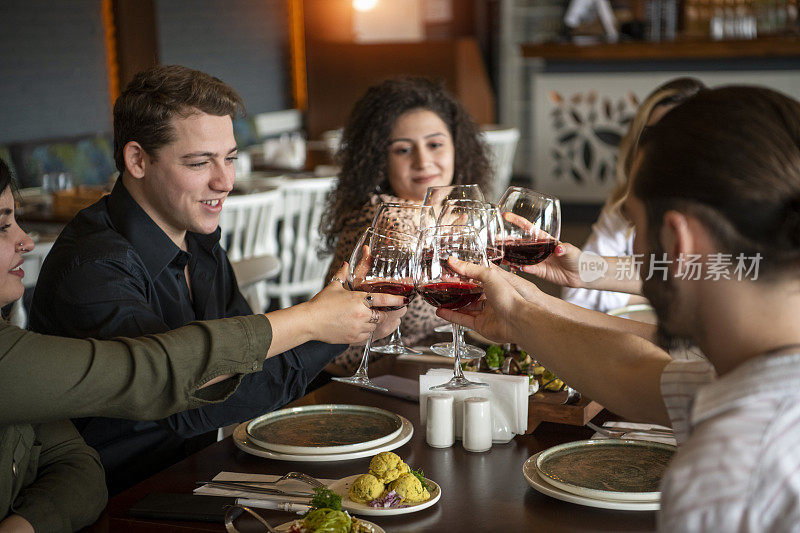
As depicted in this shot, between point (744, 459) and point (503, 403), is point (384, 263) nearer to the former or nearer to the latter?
point (503, 403)

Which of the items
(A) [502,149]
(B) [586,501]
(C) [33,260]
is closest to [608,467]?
(B) [586,501]

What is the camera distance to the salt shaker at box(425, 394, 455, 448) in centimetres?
165

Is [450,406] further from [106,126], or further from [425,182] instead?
[106,126]

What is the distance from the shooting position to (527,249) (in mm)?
2018

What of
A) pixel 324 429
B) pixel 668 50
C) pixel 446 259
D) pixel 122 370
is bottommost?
pixel 324 429

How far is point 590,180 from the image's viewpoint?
314 inches

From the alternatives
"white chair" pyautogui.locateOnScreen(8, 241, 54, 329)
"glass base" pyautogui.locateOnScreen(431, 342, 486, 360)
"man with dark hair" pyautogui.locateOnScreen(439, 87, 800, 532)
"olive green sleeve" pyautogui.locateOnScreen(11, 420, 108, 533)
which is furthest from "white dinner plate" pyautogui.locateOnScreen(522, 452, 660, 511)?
"white chair" pyautogui.locateOnScreen(8, 241, 54, 329)


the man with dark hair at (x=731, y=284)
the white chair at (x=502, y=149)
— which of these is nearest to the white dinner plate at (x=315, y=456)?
the man with dark hair at (x=731, y=284)

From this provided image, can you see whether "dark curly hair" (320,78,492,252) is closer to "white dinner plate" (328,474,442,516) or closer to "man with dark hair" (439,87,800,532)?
"white dinner plate" (328,474,442,516)

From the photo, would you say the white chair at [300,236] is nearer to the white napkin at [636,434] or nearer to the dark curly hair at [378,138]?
the dark curly hair at [378,138]

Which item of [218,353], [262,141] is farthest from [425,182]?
[262,141]

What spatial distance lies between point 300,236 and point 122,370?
12.3 feet

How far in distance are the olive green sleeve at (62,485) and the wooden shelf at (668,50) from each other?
6631mm

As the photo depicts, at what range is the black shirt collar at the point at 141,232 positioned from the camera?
1942 millimetres
